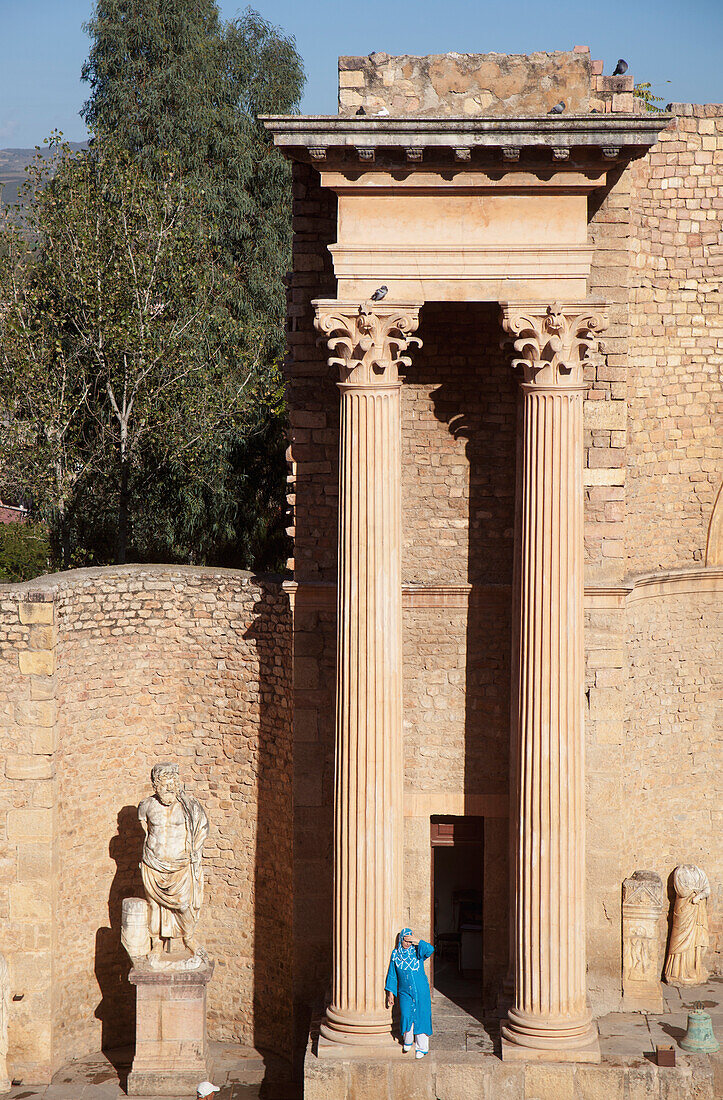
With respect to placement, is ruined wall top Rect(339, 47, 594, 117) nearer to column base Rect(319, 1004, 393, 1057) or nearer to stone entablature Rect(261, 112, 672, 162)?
stone entablature Rect(261, 112, 672, 162)

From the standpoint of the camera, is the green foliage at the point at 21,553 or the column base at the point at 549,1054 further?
the green foliage at the point at 21,553

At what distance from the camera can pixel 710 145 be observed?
1385 centimetres

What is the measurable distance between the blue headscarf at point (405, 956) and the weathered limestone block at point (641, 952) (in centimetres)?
265

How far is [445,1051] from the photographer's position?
11656mm

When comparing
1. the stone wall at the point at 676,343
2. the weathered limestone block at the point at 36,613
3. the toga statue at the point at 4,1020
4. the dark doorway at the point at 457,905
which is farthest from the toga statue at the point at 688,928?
the weathered limestone block at the point at 36,613

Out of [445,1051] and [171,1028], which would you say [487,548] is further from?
[171,1028]

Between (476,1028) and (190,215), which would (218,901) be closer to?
(476,1028)

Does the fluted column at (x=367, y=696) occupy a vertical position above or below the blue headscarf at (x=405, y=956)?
above

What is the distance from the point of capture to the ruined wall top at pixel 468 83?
38.6ft

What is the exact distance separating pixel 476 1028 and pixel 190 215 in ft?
58.9

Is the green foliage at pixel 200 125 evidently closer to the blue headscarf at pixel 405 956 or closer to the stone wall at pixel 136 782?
the stone wall at pixel 136 782

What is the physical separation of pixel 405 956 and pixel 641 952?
2878 mm

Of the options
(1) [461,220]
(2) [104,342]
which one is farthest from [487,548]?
(2) [104,342]

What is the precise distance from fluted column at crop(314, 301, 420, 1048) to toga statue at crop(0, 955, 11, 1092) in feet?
11.4
